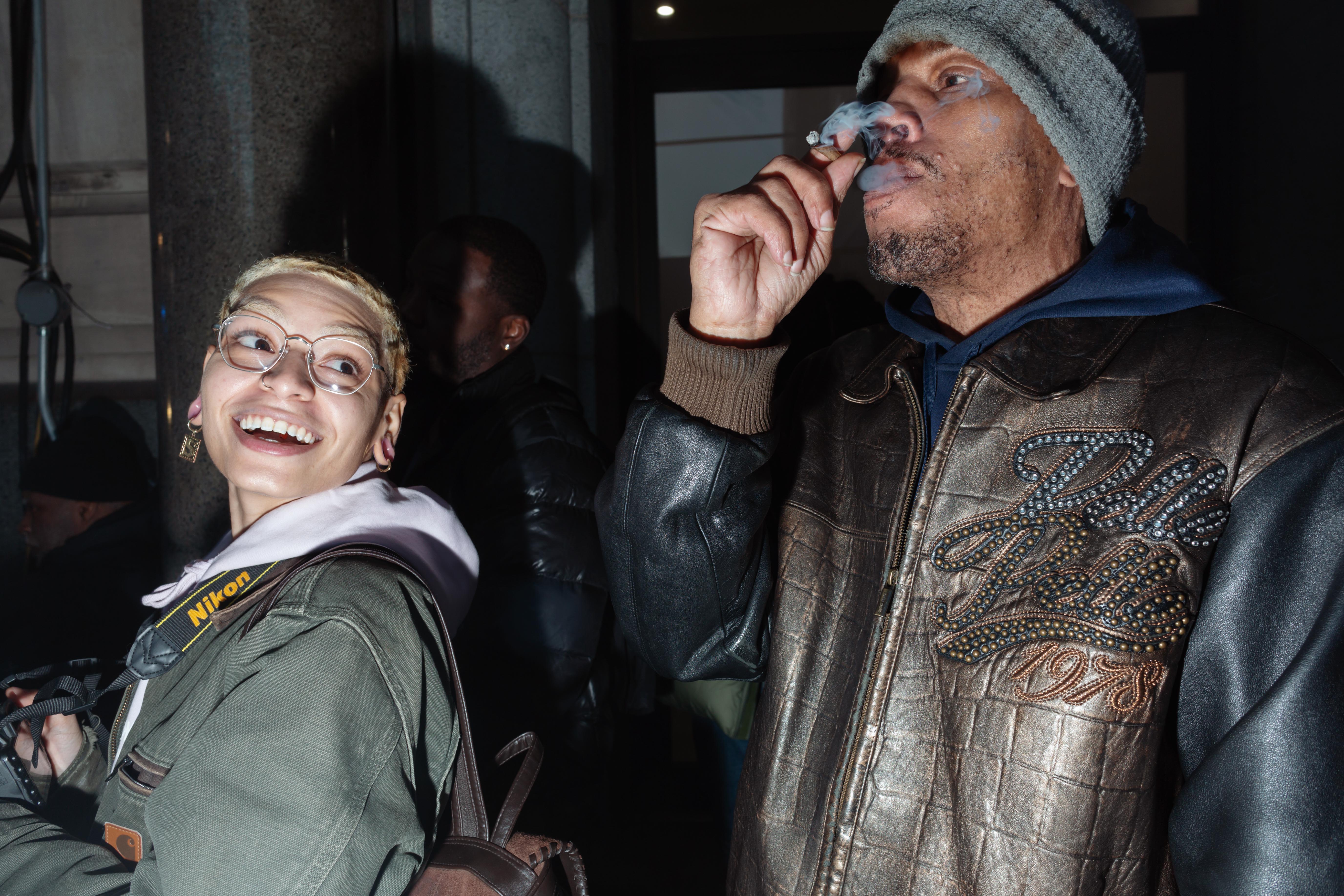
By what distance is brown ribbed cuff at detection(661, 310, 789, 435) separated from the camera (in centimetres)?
151

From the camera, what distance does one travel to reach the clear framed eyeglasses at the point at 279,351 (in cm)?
171

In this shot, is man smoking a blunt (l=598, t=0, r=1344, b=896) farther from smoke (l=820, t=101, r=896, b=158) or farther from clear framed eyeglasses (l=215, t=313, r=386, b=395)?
clear framed eyeglasses (l=215, t=313, r=386, b=395)

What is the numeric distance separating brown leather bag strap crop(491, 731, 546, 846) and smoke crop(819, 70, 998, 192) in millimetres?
1166

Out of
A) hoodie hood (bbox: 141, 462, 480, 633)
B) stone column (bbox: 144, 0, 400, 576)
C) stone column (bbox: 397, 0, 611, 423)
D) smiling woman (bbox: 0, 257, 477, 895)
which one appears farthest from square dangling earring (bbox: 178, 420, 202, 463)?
stone column (bbox: 397, 0, 611, 423)

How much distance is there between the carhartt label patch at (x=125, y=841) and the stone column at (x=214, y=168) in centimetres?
157

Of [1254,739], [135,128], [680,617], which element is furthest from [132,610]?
[1254,739]

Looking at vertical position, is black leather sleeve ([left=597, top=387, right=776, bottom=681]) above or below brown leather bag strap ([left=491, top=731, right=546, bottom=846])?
above

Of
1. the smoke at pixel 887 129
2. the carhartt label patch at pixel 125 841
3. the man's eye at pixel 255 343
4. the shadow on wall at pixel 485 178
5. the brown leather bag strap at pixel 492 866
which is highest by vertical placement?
the shadow on wall at pixel 485 178

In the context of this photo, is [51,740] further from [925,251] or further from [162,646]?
[925,251]

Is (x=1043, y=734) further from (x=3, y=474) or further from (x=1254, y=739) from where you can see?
(x=3, y=474)

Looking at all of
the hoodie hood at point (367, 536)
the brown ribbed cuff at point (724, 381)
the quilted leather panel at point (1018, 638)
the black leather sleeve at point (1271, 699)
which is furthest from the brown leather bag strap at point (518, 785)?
the black leather sleeve at point (1271, 699)

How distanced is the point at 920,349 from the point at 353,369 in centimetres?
109

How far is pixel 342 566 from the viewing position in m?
1.47

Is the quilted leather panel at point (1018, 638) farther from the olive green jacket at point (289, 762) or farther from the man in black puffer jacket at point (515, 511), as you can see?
the man in black puffer jacket at point (515, 511)
